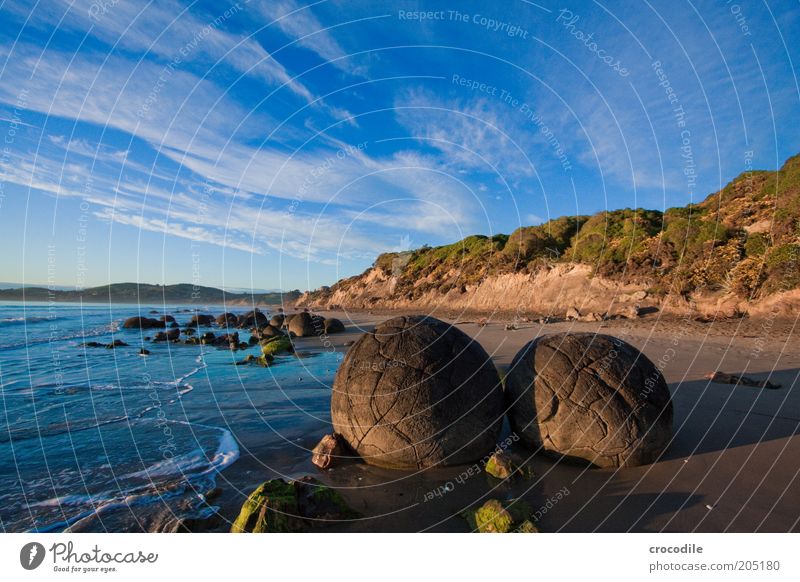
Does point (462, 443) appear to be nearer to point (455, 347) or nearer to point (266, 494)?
point (455, 347)

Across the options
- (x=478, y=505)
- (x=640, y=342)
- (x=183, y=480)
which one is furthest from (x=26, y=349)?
(x=640, y=342)

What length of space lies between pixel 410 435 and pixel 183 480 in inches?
139

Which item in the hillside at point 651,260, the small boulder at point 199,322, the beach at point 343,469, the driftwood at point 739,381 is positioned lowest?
the small boulder at point 199,322

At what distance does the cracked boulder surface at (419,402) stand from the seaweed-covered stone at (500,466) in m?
0.32

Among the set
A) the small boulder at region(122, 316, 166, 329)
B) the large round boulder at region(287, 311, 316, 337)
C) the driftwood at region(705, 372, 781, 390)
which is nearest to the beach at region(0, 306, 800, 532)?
the driftwood at region(705, 372, 781, 390)

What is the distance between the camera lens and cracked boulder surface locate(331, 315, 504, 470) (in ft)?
18.2

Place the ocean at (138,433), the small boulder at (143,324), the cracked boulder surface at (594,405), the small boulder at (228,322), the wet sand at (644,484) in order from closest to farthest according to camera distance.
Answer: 1. the wet sand at (644,484)
2. the ocean at (138,433)
3. the cracked boulder surface at (594,405)
4. the small boulder at (143,324)
5. the small boulder at (228,322)

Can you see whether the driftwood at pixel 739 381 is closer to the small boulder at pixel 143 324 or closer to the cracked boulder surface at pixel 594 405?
the cracked boulder surface at pixel 594 405

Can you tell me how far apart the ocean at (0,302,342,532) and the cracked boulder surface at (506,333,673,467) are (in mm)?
3947

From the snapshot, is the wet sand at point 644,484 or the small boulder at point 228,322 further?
the small boulder at point 228,322

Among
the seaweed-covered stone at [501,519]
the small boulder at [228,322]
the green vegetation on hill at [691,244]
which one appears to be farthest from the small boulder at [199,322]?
the seaweed-covered stone at [501,519]

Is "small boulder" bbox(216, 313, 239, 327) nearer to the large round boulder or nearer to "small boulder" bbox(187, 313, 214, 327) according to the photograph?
"small boulder" bbox(187, 313, 214, 327)

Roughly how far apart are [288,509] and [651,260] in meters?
27.2

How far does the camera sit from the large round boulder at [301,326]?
2920cm
